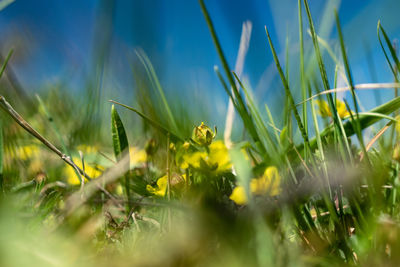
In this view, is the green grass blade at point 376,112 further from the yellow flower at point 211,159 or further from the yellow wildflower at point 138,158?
the yellow wildflower at point 138,158

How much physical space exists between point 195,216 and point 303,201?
206 millimetres

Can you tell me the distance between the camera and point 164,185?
693mm

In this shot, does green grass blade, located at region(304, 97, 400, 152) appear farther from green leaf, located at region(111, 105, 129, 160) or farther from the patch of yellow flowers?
green leaf, located at region(111, 105, 129, 160)

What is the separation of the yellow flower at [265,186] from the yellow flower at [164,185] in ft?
0.47

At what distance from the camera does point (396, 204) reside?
1.85 feet

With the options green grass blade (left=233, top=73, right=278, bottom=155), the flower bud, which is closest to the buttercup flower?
green grass blade (left=233, top=73, right=278, bottom=155)

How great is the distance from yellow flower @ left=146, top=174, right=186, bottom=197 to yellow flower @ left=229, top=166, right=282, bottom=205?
145 millimetres

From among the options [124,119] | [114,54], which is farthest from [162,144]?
[124,119]

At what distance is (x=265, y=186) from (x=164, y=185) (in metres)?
0.24

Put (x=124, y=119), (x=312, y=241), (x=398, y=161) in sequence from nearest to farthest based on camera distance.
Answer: (x=312, y=241), (x=398, y=161), (x=124, y=119)

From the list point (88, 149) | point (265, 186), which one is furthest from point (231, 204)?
point (88, 149)

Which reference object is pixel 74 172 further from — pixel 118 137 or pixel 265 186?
pixel 265 186

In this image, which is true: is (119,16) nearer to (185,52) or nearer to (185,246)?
(185,52)

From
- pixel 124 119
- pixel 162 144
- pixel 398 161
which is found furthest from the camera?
pixel 124 119
